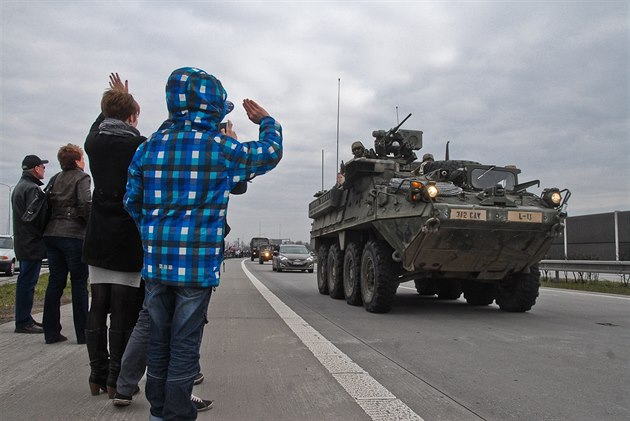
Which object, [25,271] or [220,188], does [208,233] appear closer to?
[220,188]

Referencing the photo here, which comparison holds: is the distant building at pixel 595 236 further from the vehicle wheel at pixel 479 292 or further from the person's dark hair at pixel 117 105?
the person's dark hair at pixel 117 105

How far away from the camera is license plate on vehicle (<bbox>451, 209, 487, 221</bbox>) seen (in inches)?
277

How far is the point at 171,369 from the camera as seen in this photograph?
98.8 inches

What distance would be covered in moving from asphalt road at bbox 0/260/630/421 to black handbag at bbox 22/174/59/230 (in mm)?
1196

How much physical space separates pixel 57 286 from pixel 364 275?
198 inches

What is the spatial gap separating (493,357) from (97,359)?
3.45m

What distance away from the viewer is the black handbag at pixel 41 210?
4.96 m

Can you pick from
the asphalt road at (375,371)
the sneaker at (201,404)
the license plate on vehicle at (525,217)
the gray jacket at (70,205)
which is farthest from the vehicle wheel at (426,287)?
the sneaker at (201,404)

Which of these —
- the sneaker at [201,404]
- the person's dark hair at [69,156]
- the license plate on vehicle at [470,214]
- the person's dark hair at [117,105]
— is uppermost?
the person's dark hair at [117,105]

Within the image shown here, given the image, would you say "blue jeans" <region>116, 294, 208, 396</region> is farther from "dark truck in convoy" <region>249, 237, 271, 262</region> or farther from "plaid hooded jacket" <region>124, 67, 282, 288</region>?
"dark truck in convoy" <region>249, 237, 271, 262</region>

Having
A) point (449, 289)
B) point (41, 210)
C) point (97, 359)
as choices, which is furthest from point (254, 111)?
point (449, 289)

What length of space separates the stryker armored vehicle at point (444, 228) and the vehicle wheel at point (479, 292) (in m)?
0.02

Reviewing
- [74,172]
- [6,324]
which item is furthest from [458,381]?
[6,324]

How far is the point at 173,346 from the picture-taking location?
8.35ft
